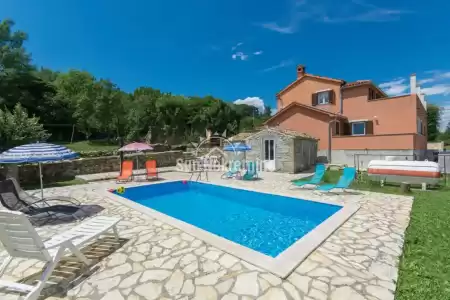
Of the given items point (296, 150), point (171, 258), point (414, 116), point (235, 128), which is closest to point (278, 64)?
point (235, 128)

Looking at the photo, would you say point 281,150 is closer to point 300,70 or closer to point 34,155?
point 34,155

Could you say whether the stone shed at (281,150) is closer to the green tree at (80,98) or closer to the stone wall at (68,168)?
the stone wall at (68,168)

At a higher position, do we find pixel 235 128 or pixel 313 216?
pixel 235 128

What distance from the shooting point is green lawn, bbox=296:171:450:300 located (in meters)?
3.20

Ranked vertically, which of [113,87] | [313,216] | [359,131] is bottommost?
[313,216]

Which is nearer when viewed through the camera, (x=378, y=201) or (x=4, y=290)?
(x=4, y=290)

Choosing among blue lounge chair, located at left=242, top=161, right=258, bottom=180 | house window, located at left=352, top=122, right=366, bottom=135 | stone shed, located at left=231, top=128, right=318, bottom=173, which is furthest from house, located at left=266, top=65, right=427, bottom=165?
blue lounge chair, located at left=242, top=161, right=258, bottom=180

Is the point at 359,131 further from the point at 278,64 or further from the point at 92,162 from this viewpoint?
the point at 92,162

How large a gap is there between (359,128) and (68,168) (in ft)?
78.1

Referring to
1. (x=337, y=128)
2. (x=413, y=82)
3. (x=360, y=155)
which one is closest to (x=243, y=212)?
(x=360, y=155)

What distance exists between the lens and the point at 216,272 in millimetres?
3670

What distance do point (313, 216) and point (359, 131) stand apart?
17328 mm

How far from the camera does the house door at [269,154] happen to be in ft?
54.8

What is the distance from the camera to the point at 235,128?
4644 centimetres
